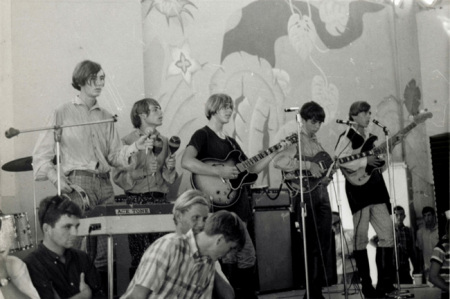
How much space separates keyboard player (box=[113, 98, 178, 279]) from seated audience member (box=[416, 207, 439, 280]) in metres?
1.81

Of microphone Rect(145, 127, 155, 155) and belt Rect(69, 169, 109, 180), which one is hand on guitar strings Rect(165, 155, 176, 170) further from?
belt Rect(69, 169, 109, 180)

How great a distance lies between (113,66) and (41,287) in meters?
1.52

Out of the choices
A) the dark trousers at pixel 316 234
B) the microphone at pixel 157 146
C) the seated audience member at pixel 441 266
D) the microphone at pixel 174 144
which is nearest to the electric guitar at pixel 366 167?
the dark trousers at pixel 316 234

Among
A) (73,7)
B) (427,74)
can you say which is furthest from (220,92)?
(427,74)

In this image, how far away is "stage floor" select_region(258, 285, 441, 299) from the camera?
4.65m

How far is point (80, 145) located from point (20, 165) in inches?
14.8

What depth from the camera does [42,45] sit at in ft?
14.4

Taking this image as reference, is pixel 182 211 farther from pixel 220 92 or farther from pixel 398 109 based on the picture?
pixel 398 109

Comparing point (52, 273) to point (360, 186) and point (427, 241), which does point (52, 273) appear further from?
point (427, 241)

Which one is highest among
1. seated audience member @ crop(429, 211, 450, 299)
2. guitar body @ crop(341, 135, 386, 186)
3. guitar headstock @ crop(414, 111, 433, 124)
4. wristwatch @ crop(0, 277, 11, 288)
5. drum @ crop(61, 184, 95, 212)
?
guitar headstock @ crop(414, 111, 433, 124)

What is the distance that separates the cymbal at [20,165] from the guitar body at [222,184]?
1016mm

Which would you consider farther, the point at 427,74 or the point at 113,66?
the point at 427,74

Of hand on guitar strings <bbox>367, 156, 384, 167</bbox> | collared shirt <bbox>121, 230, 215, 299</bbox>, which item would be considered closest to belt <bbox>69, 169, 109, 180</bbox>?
collared shirt <bbox>121, 230, 215, 299</bbox>

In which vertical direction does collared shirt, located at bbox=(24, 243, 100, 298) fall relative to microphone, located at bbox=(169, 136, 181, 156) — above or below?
below
